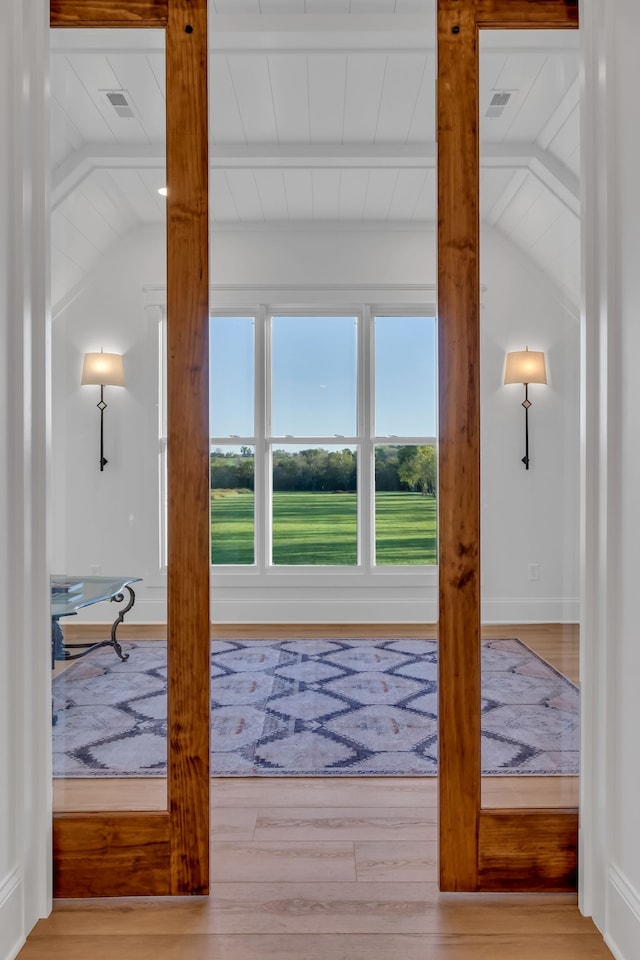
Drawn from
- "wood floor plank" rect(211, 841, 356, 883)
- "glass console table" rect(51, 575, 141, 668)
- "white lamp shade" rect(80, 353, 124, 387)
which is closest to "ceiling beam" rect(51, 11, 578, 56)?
"white lamp shade" rect(80, 353, 124, 387)

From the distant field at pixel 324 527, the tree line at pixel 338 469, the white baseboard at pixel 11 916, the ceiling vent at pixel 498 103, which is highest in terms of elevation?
the ceiling vent at pixel 498 103

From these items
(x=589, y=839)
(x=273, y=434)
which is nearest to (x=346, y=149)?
(x=273, y=434)

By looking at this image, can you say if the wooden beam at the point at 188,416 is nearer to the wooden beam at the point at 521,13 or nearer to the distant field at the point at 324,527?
the wooden beam at the point at 521,13

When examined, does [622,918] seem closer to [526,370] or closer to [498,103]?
[526,370]

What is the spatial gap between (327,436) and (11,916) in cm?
376

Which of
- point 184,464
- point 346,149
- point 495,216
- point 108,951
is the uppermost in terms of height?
point 346,149

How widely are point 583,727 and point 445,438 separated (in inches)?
34.3

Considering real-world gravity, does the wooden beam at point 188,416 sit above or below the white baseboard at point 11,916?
above

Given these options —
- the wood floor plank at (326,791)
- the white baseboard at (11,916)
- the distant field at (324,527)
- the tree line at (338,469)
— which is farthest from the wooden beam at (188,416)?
the tree line at (338,469)

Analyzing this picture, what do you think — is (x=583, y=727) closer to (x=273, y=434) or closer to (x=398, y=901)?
(x=398, y=901)

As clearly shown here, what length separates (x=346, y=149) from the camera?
3678 millimetres

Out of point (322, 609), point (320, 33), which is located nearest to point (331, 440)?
point (322, 609)

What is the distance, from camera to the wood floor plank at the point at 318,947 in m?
1.47

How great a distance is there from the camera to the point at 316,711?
3.01 m
